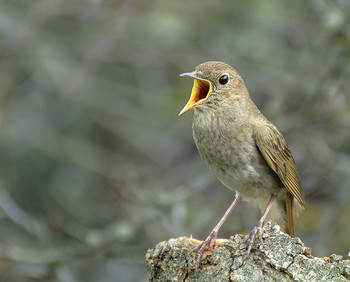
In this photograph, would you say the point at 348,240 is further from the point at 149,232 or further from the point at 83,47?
the point at 83,47

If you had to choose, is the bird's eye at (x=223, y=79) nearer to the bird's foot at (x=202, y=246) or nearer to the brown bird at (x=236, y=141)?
the brown bird at (x=236, y=141)

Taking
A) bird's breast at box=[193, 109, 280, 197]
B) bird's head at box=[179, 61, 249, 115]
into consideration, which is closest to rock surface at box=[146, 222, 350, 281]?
bird's breast at box=[193, 109, 280, 197]

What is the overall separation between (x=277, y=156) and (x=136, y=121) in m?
4.12

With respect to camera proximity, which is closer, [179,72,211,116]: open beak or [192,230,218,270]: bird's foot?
[192,230,218,270]: bird's foot

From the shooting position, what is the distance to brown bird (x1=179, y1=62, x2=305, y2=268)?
5.30 meters

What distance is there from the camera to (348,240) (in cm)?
724

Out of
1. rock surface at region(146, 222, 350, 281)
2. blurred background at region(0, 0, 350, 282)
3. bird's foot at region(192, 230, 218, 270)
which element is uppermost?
blurred background at region(0, 0, 350, 282)

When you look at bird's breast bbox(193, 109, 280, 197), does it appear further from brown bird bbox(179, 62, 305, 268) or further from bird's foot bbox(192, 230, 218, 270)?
bird's foot bbox(192, 230, 218, 270)

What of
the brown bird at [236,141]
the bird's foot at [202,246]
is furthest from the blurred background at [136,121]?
the bird's foot at [202,246]

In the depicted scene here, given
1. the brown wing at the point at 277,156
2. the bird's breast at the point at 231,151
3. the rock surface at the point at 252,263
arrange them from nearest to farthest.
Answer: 1. the rock surface at the point at 252,263
2. the bird's breast at the point at 231,151
3. the brown wing at the point at 277,156

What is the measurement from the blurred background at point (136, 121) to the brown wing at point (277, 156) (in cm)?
135

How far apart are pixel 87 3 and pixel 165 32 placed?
110 centimetres

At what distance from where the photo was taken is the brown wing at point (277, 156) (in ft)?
17.7

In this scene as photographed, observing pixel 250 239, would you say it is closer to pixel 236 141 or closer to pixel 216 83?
pixel 236 141
